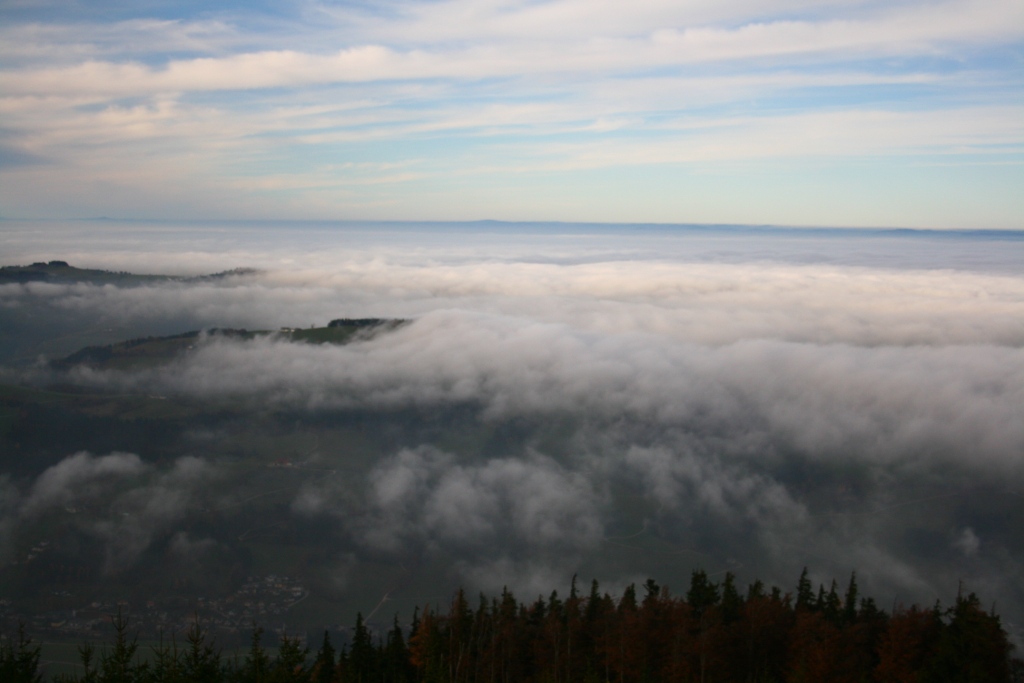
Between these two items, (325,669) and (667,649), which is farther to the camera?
(325,669)

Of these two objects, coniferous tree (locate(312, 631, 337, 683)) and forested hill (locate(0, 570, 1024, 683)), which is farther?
coniferous tree (locate(312, 631, 337, 683))

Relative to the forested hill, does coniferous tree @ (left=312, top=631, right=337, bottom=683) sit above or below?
below

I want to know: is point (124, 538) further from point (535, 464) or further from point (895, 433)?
point (895, 433)

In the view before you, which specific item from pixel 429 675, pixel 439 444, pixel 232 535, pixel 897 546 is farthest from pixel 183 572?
pixel 897 546

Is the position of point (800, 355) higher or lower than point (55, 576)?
higher

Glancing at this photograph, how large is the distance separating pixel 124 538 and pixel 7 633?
31.8 meters

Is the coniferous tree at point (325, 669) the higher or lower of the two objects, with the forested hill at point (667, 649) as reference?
lower

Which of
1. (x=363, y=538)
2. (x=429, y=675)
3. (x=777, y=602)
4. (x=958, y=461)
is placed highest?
(x=429, y=675)

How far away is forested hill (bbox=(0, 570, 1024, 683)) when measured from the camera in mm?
31703

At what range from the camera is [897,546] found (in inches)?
4845

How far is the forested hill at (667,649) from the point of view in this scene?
31703 millimetres

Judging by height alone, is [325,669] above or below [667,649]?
below

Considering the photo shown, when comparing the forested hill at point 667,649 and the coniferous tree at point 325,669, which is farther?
the coniferous tree at point 325,669

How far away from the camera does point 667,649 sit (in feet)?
124
